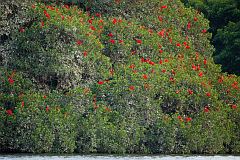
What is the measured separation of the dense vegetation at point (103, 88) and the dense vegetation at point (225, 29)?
1350cm

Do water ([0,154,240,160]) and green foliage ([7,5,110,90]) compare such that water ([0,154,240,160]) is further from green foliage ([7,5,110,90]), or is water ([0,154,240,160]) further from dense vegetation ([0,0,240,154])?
green foliage ([7,5,110,90])

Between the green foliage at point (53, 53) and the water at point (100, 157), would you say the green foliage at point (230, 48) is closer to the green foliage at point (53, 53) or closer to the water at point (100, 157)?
the water at point (100, 157)

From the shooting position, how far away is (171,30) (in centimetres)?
2856

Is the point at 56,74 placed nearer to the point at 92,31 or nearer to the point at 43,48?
the point at 43,48

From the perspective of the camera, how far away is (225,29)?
4197 cm

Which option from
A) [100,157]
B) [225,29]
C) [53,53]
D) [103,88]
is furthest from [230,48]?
Answer: [100,157]

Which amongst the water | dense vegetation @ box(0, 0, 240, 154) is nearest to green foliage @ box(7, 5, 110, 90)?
dense vegetation @ box(0, 0, 240, 154)

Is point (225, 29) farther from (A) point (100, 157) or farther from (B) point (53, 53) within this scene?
(A) point (100, 157)

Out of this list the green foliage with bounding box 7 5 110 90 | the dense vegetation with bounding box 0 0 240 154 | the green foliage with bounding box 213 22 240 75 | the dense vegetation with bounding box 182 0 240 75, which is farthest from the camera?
the dense vegetation with bounding box 182 0 240 75

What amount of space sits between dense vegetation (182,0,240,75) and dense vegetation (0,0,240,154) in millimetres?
13501

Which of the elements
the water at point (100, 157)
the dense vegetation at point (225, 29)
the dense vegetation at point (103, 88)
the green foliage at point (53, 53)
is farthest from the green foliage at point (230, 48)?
the green foliage at point (53, 53)

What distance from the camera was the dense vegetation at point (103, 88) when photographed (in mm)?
22609

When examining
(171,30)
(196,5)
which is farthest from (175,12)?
(196,5)

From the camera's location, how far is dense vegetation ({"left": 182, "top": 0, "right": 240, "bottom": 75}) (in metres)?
41.3
